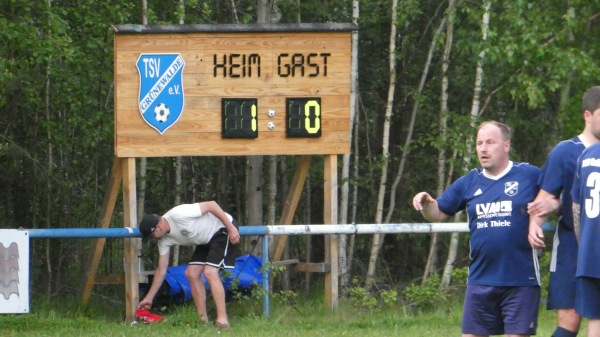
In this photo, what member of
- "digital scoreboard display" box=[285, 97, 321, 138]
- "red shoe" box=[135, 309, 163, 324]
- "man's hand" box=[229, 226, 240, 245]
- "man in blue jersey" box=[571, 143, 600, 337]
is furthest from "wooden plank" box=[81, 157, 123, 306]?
"man in blue jersey" box=[571, 143, 600, 337]

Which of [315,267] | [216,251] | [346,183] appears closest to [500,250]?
[216,251]

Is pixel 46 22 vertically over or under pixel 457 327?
over

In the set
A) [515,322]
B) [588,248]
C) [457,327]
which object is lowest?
[457,327]

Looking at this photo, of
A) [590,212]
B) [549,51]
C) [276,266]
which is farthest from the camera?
[549,51]

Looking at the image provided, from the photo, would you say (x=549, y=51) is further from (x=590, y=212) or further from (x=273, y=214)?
(x=590, y=212)

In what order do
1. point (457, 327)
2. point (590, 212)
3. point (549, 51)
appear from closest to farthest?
1. point (590, 212)
2. point (457, 327)
3. point (549, 51)

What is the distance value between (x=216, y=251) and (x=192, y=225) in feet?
1.14

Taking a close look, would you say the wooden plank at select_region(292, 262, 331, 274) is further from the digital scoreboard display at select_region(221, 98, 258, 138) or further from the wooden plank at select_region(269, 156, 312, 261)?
the digital scoreboard display at select_region(221, 98, 258, 138)

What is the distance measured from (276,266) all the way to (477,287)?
4.92 m

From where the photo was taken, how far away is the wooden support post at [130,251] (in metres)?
11.3

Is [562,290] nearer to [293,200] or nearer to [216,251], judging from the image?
[216,251]

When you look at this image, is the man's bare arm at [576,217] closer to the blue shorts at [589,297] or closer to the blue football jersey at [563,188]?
the blue football jersey at [563,188]

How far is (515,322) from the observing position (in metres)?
6.43

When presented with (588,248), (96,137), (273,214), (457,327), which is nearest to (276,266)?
(457,327)
